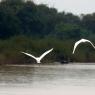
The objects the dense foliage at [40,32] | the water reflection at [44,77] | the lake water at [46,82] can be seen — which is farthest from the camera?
the dense foliage at [40,32]

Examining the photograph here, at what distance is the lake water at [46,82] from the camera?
→ 30.2 meters

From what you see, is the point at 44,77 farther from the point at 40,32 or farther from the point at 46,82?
the point at 40,32

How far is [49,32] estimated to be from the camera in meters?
75.0

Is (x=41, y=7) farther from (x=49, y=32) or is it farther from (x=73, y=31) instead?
(x=73, y=31)

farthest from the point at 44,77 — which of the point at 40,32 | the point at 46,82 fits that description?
the point at 40,32

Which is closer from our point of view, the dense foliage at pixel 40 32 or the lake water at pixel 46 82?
the lake water at pixel 46 82

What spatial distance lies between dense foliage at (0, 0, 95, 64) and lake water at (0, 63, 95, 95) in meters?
8.50

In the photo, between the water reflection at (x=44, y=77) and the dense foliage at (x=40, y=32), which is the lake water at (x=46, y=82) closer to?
the water reflection at (x=44, y=77)

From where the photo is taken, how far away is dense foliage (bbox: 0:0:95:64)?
5294 cm

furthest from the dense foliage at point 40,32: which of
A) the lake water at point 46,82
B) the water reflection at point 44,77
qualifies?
the lake water at point 46,82

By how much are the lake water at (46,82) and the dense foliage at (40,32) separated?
8.50 metres

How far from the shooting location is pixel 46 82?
34219 mm

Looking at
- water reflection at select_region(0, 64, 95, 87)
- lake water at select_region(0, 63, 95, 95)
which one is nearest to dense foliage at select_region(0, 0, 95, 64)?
water reflection at select_region(0, 64, 95, 87)

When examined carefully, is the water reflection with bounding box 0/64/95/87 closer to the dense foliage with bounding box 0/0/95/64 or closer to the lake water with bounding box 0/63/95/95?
the lake water with bounding box 0/63/95/95
